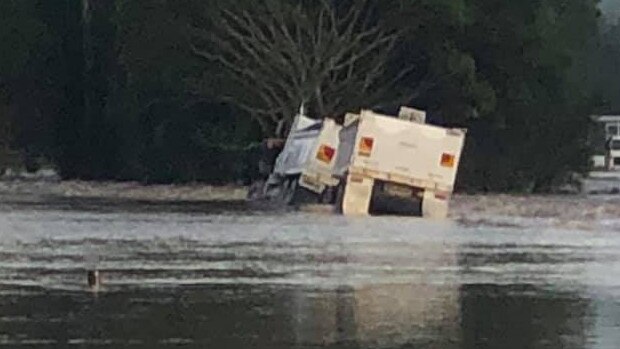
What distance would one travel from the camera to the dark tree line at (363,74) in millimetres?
55344

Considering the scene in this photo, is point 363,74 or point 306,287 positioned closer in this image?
point 306,287

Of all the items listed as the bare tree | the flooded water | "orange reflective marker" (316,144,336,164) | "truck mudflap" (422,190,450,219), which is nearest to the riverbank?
"truck mudflap" (422,190,450,219)

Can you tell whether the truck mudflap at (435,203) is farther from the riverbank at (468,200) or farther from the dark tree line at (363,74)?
the dark tree line at (363,74)

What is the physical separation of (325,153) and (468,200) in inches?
356

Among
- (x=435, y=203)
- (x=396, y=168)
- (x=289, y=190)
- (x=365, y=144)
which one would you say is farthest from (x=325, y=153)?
(x=435, y=203)

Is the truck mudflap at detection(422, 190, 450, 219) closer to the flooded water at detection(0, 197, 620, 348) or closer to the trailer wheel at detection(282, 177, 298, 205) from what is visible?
the trailer wheel at detection(282, 177, 298, 205)

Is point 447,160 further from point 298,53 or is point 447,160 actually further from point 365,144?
point 298,53

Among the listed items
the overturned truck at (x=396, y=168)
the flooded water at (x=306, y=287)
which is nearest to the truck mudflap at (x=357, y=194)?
the overturned truck at (x=396, y=168)

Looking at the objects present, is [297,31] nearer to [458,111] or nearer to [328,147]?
[458,111]

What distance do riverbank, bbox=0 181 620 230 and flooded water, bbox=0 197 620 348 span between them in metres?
4.16

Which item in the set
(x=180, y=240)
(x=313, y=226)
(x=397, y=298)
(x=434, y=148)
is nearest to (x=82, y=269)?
(x=397, y=298)

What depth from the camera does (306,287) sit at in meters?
18.3

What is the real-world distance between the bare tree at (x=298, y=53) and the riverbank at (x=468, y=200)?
10.0 ft

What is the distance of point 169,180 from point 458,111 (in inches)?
401
